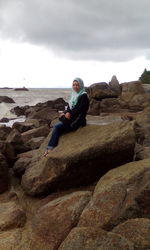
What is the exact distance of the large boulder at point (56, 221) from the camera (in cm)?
524

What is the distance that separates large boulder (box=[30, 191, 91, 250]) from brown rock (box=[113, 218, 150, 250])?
3.03ft

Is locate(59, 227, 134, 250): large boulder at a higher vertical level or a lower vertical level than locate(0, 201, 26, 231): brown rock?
higher

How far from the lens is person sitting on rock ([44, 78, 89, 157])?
8133mm

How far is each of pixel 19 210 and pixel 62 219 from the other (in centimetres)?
122

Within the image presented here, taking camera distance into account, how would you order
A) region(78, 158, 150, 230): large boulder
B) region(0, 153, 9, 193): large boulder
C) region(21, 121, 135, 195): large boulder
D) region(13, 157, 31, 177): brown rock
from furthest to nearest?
region(13, 157, 31, 177): brown rock, region(0, 153, 9, 193): large boulder, region(21, 121, 135, 195): large boulder, region(78, 158, 150, 230): large boulder

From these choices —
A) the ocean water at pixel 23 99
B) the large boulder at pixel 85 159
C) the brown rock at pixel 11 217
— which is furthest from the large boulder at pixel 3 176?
the ocean water at pixel 23 99

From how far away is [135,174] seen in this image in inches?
229

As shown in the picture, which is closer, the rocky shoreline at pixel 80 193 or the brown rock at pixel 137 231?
the brown rock at pixel 137 231

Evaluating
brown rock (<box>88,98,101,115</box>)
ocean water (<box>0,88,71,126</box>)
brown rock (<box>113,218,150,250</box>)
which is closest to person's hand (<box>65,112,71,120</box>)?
brown rock (<box>113,218,150,250</box>)

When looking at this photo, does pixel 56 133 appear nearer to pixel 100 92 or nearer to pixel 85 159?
pixel 85 159

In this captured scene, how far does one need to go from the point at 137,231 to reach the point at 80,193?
1.65 m

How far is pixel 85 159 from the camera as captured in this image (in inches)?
275

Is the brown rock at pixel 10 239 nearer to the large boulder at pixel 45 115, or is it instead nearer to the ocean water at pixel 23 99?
the large boulder at pixel 45 115

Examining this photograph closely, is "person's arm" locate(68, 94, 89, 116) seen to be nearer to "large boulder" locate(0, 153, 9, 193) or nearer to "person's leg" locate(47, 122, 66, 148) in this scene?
"person's leg" locate(47, 122, 66, 148)
